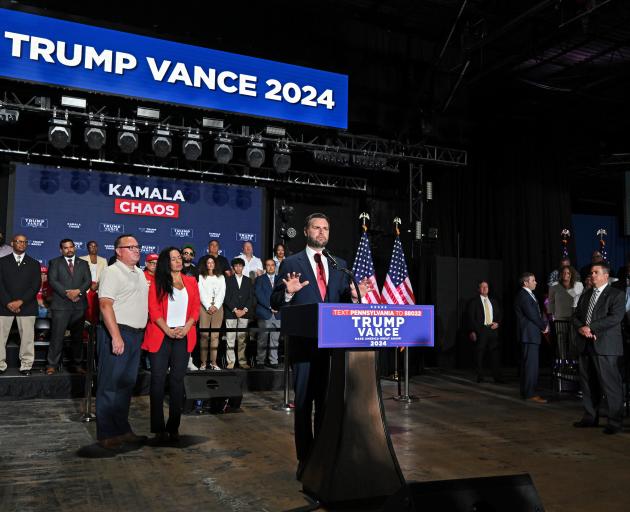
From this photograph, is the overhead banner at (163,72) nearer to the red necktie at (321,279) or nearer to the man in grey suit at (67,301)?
the man in grey suit at (67,301)

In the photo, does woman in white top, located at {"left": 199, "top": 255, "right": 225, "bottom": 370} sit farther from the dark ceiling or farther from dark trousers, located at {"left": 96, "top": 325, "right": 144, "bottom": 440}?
the dark ceiling

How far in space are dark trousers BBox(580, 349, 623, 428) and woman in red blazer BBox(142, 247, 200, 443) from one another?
3.80m

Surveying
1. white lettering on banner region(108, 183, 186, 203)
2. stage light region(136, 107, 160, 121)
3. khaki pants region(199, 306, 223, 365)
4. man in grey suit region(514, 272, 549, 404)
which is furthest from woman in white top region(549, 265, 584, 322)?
stage light region(136, 107, 160, 121)

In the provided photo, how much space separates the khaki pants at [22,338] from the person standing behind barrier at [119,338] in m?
3.27

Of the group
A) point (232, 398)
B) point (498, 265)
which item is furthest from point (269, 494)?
point (498, 265)

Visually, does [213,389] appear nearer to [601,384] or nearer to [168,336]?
[168,336]

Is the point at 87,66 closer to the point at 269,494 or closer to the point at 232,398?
the point at 232,398

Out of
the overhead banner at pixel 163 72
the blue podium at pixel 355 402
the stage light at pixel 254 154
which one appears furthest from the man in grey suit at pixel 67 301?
the blue podium at pixel 355 402

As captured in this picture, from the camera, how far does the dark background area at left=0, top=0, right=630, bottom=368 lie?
941 cm

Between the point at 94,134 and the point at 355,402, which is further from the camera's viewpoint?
the point at 94,134

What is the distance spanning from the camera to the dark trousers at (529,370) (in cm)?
739

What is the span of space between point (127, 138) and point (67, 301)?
8.83ft

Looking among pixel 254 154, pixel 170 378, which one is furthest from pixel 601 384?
pixel 254 154

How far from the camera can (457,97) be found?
38.3 ft
